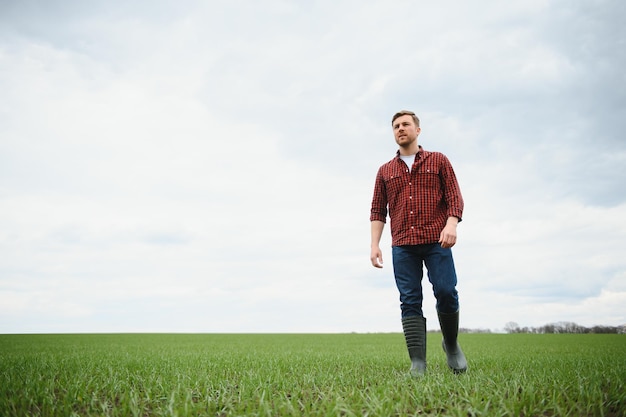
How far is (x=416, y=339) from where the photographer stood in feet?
15.4

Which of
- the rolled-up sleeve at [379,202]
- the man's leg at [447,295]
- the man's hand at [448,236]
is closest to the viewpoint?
the man's hand at [448,236]

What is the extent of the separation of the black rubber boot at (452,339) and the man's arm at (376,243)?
0.89 m

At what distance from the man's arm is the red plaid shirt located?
0.23 meters

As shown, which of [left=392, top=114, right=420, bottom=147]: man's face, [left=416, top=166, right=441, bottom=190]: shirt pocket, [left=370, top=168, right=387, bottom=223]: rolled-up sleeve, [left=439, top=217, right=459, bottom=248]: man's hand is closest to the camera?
[left=439, top=217, right=459, bottom=248]: man's hand

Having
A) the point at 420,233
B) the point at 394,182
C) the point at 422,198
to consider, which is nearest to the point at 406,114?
the point at 394,182

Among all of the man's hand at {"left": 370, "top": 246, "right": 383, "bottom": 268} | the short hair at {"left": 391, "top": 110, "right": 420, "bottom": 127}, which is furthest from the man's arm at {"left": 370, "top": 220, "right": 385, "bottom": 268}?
the short hair at {"left": 391, "top": 110, "right": 420, "bottom": 127}

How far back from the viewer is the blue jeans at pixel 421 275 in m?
4.60

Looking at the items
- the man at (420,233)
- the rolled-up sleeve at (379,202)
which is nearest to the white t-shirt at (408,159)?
the man at (420,233)

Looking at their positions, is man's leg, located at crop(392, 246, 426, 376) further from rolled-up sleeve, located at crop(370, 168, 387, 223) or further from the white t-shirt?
the white t-shirt

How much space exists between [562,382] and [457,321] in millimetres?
1214

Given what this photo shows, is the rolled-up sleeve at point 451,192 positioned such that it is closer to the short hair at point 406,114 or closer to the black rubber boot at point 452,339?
the short hair at point 406,114

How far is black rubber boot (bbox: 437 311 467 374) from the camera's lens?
15.7 ft

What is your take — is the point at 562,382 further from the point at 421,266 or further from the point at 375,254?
the point at 375,254

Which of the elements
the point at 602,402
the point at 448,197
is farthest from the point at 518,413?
the point at 448,197
